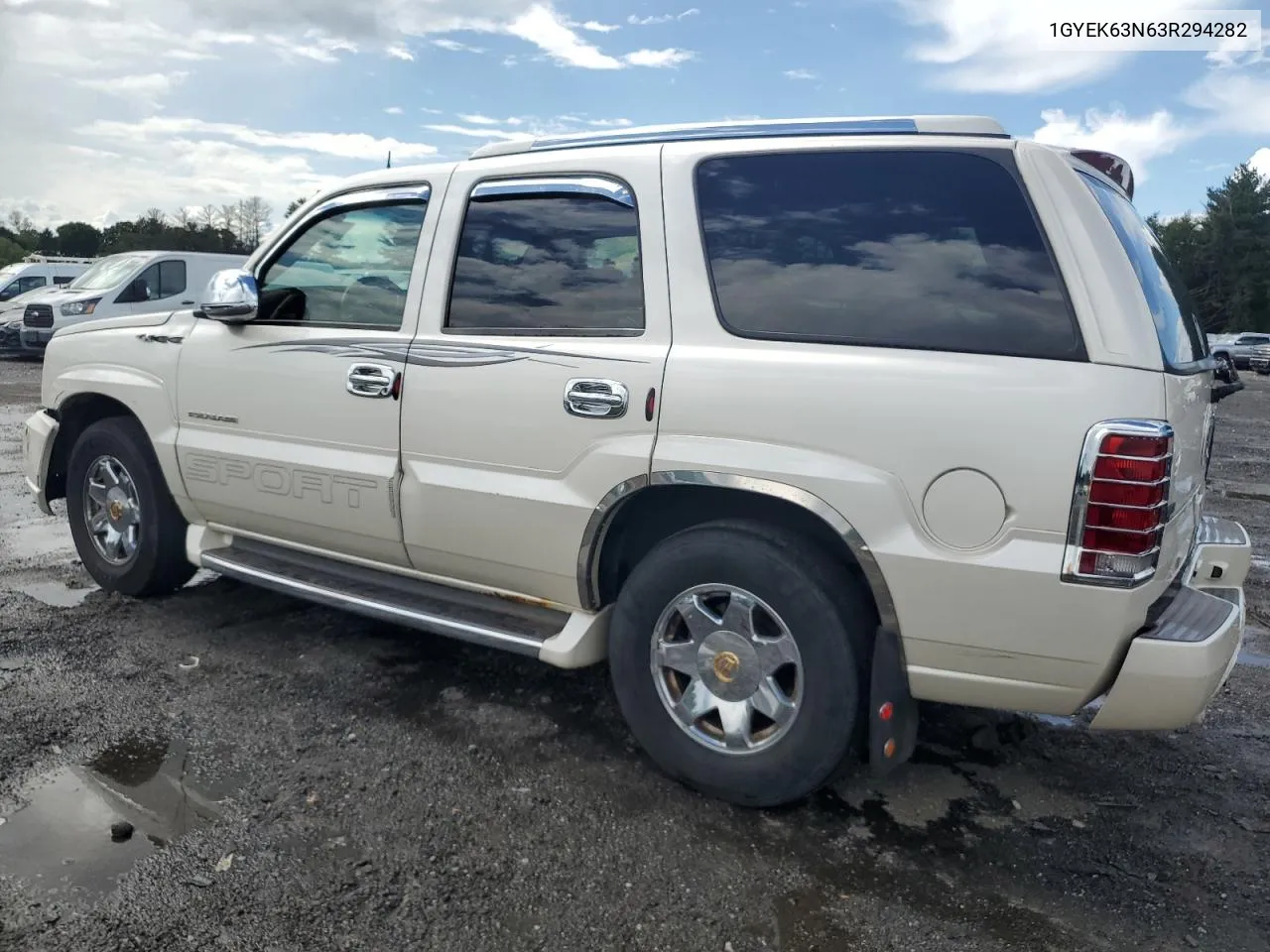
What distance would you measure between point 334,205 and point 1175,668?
3438 mm

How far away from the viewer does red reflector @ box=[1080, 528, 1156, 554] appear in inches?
101

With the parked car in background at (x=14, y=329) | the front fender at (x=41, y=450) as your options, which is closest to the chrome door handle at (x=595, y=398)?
the front fender at (x=41, y=450)

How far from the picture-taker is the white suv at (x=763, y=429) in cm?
265

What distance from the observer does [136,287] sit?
52.6ft

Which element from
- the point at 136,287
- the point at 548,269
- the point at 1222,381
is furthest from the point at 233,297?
the point at 136,287

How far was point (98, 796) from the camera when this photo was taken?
315 centimetres

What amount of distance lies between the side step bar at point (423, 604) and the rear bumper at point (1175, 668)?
1.59m

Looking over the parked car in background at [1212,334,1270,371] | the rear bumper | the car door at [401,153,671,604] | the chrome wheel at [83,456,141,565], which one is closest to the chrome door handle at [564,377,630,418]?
the car door at [401,153,671,604]

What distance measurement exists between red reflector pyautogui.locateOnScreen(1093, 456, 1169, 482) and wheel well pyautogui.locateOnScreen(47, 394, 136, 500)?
4.22 m

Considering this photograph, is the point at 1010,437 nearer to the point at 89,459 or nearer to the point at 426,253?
the point at 426,253

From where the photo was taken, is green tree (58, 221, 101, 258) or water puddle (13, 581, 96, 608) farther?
green tree (58, 221, 101, 258)

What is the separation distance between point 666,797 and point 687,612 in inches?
23.8

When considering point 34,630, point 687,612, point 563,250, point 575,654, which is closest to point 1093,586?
point 687,612

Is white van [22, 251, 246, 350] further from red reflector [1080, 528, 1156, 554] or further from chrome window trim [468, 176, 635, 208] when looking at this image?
red reflector [1080, 528, 1156, 554]
